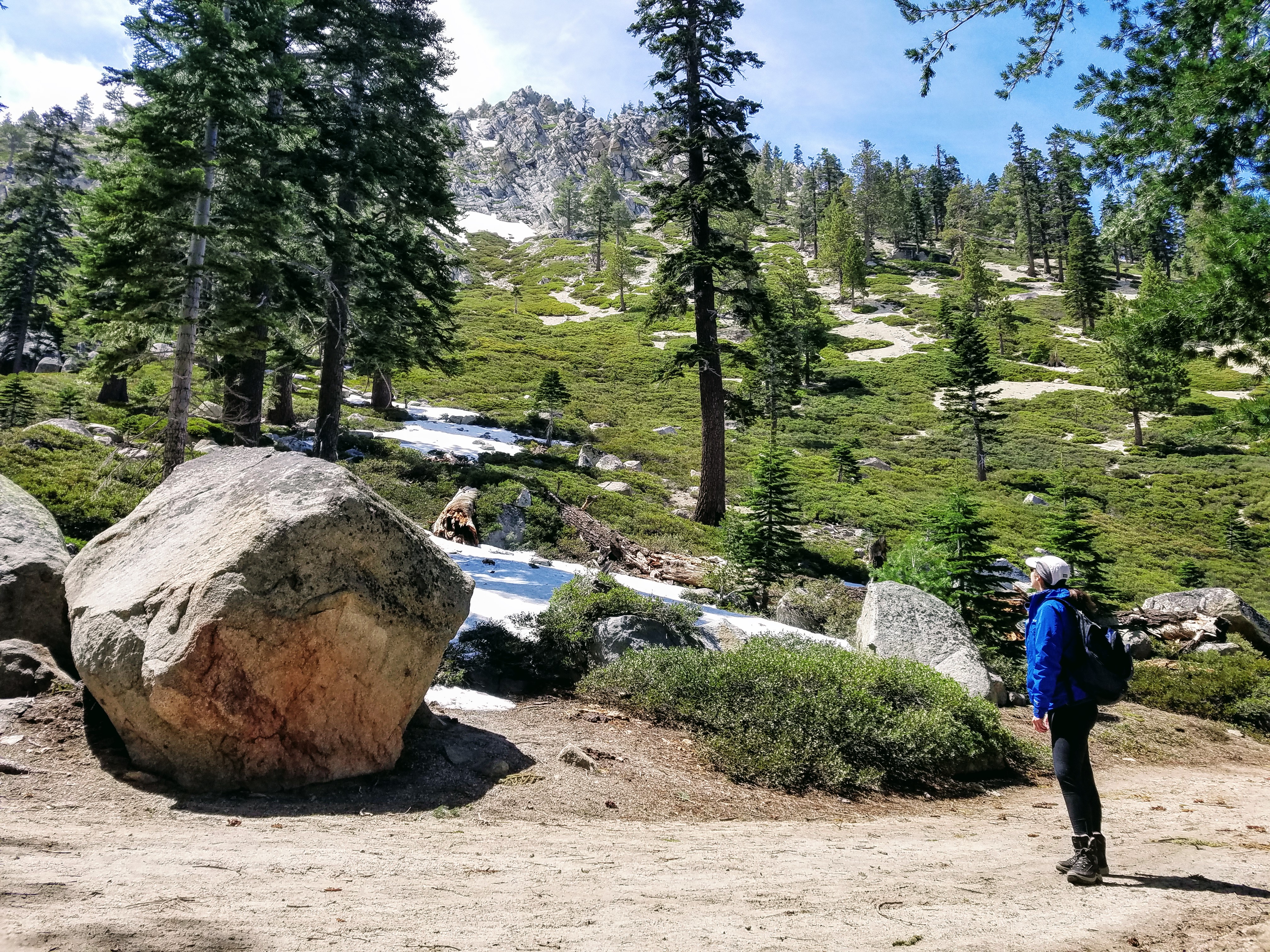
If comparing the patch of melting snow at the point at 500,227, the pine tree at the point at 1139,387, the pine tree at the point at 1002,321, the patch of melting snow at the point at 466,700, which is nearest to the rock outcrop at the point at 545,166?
the patch of melting snow at the point at 500,227

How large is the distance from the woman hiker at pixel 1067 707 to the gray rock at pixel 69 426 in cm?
1857

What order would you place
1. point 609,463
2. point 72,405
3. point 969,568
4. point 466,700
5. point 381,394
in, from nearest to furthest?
point 466,700
point 969,568
point 72,405
point 609,463
point 381,394

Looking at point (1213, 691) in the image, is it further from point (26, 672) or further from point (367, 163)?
point (367, 163)

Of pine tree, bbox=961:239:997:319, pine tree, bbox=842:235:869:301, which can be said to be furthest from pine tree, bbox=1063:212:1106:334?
pine tree, bbox=842:235:869:301

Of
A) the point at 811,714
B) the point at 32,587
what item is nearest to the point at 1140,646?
the point at 811,714

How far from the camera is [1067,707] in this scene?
404cm

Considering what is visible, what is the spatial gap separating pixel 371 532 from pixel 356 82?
45.6ft

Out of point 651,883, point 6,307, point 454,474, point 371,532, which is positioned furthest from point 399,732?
point 6,307

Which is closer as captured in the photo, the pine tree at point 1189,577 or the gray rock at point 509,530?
the gray rock at point 509,530

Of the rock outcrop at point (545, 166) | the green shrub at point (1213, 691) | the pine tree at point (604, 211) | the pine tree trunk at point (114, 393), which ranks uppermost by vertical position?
the rock outcrop at point (545, 166)

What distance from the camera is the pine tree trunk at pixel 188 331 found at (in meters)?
9.30

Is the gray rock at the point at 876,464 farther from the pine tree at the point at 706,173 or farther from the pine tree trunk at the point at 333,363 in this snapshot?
the pine tree trunk at the point at 333,363

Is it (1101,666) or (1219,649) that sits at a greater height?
(1101,666)

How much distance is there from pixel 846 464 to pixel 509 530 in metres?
24.9
